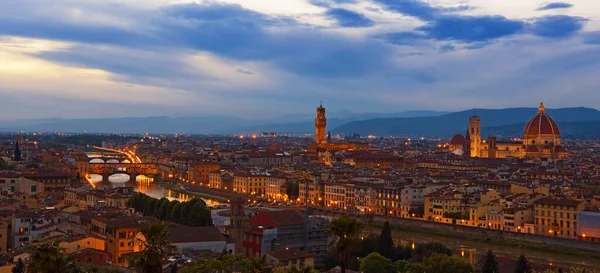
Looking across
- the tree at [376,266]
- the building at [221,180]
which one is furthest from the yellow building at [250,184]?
the tree at [376,266]

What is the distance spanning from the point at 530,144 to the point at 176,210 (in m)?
65.6

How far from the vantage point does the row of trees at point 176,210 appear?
30.0m

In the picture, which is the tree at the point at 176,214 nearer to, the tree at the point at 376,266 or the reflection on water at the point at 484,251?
the reflection on water at the point at 484,251

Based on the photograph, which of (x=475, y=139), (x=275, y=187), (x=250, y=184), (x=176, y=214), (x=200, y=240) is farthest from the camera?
(x=475, y=139)

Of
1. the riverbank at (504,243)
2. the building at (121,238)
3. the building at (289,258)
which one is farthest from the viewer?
the riverbank at (504,243)

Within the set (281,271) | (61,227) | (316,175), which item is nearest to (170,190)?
(316,175)

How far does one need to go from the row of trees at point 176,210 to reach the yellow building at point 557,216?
46.2ft

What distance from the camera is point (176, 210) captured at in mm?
31859

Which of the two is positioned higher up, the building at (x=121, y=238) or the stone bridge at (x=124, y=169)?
the building at (x=121, y=238)

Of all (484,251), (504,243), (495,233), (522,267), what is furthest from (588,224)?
(522,267)

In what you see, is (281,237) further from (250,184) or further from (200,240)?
(250,184)

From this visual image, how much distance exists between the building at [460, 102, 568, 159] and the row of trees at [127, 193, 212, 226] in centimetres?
5892

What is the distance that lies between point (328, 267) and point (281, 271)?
8.95m

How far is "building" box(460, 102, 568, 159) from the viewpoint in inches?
3346
